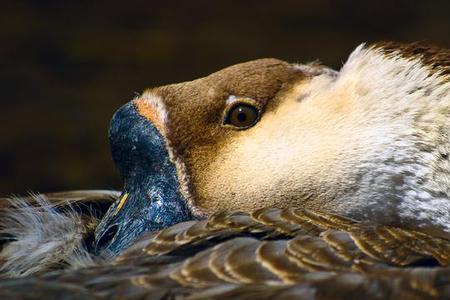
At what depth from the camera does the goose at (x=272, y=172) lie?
84.9 inches

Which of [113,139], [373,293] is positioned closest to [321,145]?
[113,139]

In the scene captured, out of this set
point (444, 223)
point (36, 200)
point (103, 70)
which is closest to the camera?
point (444, 223)

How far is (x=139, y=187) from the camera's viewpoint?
2.59m

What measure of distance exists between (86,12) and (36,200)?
13.3ft

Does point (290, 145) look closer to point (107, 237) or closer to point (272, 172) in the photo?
point (272, 172)

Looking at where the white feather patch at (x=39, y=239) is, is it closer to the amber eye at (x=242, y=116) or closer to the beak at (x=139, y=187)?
the beak at (x=139, y=187)

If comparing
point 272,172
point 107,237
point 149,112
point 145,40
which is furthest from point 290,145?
point 145,40

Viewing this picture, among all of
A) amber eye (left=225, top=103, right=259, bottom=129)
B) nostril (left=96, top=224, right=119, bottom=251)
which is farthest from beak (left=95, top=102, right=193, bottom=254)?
amber eye (left=225, top=103, right=259, bottom=129)

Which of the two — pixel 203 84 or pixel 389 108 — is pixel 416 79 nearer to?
pixel 389 108

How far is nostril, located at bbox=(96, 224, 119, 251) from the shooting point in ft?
8.00

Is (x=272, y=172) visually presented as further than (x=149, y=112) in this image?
No

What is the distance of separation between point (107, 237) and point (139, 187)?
0.58ft

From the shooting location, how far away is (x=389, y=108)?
2.51m

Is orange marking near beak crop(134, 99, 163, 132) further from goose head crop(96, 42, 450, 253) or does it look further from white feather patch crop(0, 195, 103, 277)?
white feather patch crop(0, 195, 103, 277)
